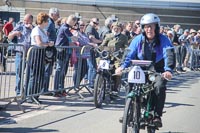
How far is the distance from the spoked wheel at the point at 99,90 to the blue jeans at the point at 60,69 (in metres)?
1.30

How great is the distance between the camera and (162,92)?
6.82 m

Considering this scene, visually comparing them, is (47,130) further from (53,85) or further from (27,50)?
(53,85)

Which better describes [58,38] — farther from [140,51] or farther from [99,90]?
[140,51]

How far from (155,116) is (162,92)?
367mm

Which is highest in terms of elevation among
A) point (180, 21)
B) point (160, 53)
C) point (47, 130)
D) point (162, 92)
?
point (180, 21)

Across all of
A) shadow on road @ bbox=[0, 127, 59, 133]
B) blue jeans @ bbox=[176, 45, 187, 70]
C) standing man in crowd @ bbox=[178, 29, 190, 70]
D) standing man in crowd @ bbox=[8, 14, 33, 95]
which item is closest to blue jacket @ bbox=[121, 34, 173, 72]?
shadow on road @ bbox=[0, 127, 59, 133]

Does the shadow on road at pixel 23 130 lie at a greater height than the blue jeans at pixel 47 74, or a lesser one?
lesser

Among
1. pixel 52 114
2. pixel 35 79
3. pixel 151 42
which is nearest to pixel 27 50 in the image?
pixel 35 79

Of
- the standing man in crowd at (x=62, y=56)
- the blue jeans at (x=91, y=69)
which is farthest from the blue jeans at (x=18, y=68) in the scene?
the blue jeans at (x=91, y=69)

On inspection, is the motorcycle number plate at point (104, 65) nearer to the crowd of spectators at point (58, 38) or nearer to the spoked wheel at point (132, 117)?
the crowd of spectators at point (58, 38)

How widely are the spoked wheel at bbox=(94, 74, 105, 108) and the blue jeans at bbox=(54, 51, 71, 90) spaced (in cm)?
130

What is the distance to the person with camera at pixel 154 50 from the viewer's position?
689 cm

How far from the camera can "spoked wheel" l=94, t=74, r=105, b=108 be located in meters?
10.0

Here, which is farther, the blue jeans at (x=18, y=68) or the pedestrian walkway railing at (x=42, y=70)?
the blue jeans at (x=18, y=68)
